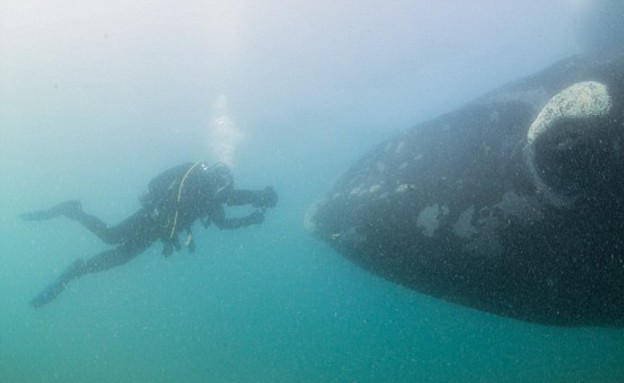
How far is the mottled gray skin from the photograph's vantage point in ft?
13.5

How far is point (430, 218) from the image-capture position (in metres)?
5.36

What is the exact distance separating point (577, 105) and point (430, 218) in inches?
79.2

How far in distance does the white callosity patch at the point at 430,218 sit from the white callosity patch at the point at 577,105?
1394 mm

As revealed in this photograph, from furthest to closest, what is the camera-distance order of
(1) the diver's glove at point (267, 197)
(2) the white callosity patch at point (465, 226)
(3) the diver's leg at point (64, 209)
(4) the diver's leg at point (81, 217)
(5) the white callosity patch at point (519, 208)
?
(3) the diver's leg at point (64, 209) < (4) the diver's leg at point (81, 217) < (1) the diver's glove at point (267, 197) < (2) the white callosity patch at point (465, 226) < (5) the white callosity patch at point (519, 208)

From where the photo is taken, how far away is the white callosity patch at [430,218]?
Result: 5.28 metres

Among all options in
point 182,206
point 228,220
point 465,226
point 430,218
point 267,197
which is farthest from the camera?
point 228,220

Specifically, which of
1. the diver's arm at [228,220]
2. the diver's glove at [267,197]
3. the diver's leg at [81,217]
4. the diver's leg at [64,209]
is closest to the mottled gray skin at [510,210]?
the diver's glove at [267,197]

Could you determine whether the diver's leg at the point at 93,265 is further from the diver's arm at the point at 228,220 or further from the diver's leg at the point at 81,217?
the diver's arm at the point at 228,220

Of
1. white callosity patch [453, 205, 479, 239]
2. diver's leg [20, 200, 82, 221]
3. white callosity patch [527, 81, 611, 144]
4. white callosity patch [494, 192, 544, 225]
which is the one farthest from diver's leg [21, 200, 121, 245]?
white callosity patch [527, 81, 611, 144]

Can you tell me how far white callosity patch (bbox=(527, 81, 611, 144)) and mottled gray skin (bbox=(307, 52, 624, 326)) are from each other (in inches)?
2.2

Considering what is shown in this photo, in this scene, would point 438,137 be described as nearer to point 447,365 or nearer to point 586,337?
point 447,365

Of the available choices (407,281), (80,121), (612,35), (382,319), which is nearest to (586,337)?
(382,319)

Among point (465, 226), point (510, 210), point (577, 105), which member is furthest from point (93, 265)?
point (577, 105)

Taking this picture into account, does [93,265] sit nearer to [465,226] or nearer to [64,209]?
[64,209]
